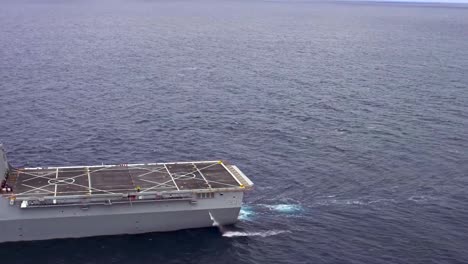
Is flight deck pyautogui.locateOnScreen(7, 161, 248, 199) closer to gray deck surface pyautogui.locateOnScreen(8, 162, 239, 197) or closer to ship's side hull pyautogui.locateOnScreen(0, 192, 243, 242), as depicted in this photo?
gray deck surface pyautogui.locateOnScreen(8, 162, 239, 197)

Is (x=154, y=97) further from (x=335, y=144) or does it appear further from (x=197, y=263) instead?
(x=197, y=263)

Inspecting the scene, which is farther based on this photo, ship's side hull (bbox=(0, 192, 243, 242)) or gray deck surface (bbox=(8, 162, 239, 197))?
gray deck surface (bbox=(8, 162, 239, 197))

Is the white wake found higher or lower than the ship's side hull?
lower

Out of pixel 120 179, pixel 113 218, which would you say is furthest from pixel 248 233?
pixel 120 179

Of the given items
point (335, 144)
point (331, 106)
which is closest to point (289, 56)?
point (331, 106)

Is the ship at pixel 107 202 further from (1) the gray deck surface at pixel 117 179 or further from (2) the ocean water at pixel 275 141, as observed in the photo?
(2) the ocean water at pixel 275 141

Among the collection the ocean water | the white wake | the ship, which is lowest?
the white wake

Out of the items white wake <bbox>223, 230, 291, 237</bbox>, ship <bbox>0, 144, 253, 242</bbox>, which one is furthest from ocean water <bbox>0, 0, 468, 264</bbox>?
ship <bbox>0, 144, 253, 242</bbox>

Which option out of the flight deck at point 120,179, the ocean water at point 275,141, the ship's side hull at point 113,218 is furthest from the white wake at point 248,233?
the flight deck at point 120,179
